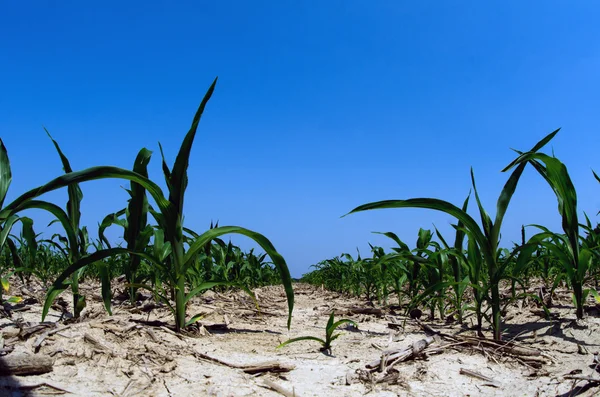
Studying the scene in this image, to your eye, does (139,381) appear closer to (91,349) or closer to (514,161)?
(91,349)

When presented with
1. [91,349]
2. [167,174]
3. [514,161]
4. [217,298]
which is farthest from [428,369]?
[217,298]

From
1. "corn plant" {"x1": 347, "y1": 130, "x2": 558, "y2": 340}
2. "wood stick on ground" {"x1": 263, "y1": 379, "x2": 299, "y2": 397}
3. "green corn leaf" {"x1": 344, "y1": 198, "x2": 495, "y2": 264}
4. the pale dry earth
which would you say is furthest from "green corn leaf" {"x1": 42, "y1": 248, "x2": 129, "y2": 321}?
"corn plant" {"x1": 347, "y1": 130, "x2": 558, "y2": 340}

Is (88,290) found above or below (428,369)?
above

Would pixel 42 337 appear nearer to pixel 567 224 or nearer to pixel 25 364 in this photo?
pixel 25 364

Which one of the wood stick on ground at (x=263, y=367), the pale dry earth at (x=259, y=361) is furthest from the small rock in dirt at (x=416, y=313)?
the wood stick on ground at (x=263, y=367)

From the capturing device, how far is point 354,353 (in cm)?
246

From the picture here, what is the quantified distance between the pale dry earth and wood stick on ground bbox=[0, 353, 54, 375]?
24 millimetres

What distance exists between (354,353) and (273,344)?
47cm

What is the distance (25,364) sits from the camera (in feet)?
5.76

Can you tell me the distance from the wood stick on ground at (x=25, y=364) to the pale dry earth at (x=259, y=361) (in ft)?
0.08

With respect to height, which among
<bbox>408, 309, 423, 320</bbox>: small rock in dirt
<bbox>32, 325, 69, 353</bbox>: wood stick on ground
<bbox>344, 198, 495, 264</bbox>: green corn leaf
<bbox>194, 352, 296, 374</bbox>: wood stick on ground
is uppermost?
<bbox>344, 198, 495, 264</bbox>: green corn leaf

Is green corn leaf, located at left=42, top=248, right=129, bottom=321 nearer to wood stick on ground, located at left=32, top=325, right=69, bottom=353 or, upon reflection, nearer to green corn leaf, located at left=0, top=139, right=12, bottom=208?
wood stick on ground, located at left=32, top=325, right=69, bottom=353

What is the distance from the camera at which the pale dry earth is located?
6.04ft

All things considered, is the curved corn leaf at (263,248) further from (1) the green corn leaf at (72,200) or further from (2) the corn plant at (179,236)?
(1) the green corn leaf at (72,200)
